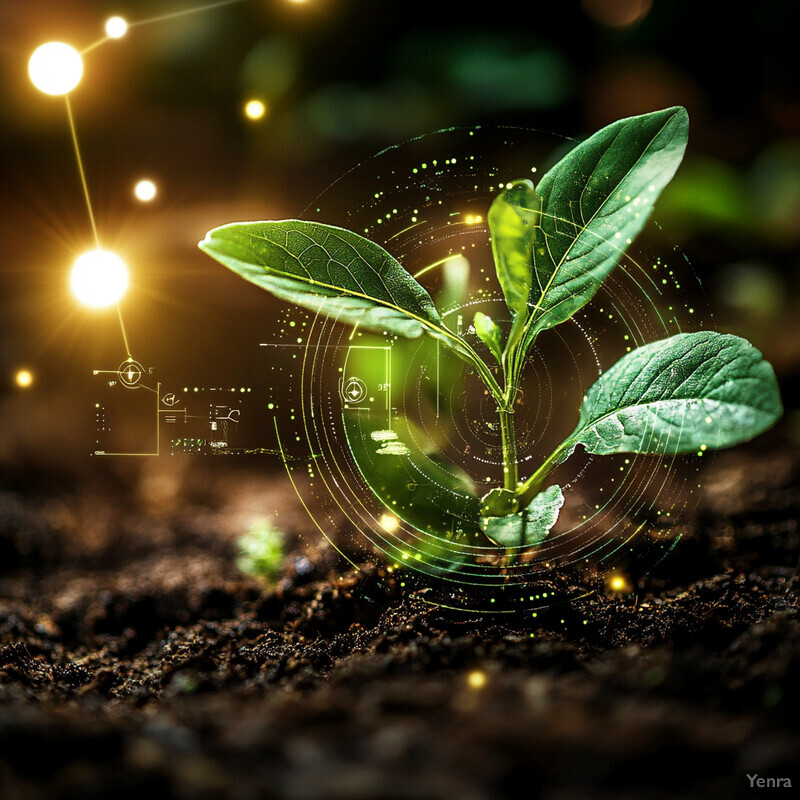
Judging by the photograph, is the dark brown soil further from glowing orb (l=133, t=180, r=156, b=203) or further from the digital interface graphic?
glowing orb (l=133, t=180, r=156, b=203)

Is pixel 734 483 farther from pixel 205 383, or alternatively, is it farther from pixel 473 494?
pixel 205 383

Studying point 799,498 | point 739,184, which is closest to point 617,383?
point 799,498

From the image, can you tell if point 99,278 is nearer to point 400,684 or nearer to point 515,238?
point 515,238

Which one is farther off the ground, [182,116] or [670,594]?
[182,116]

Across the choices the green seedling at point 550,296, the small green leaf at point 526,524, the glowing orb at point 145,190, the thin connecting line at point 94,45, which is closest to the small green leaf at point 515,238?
the green seedling at point 550,296

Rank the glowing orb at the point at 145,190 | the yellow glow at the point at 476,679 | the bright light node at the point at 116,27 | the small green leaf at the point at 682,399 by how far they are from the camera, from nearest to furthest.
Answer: the yellow glow at the point at 476,679 → the small green leaf at the point at 682,399 → the glowing orb at the point at 145,190 → the bright light node at the point at 116,27

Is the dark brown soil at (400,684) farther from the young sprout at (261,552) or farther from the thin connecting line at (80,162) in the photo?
the thin connecting line at (80,162)

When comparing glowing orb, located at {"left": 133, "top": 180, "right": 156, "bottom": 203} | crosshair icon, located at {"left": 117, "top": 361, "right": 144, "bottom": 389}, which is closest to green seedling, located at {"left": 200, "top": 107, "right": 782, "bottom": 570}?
crosshair icon, located at {"left": 117, "top": 361, "right": 144, "bottom": 389}

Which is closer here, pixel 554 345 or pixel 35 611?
pixel 554 345
